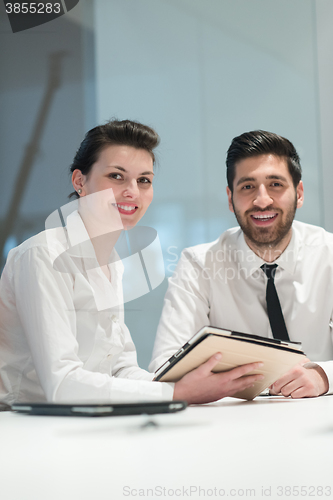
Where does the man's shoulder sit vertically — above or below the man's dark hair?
below

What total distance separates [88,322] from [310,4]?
2.13 meters

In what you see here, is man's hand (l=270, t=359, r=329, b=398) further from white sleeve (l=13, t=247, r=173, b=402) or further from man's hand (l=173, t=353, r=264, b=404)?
white sleeve (l=13, t=247, r=173, b=402)

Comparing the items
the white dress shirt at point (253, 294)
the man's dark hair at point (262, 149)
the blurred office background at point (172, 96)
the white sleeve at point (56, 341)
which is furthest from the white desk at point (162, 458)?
the blurred office background at point (172, 96)

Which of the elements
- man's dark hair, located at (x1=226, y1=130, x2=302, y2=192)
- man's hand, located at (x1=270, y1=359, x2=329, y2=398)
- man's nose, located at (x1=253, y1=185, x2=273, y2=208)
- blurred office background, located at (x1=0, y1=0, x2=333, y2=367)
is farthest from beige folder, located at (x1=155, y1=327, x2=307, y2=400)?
blurred office background, located at (x1=0, y1=0, x2=333, y2=367)

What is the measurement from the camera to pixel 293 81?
2283 millimetres

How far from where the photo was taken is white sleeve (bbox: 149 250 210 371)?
4.80 feet

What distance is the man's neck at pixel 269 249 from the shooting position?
1678mm

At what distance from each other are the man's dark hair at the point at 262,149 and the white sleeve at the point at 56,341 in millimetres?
983

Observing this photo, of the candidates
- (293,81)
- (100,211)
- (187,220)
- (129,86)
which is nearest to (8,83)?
(129,86)

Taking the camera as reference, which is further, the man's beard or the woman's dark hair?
the man's beard

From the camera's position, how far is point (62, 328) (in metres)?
0.95

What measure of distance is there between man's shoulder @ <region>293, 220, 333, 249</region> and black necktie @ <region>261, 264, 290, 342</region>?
231 millimetres

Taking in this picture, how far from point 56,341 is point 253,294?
854mm

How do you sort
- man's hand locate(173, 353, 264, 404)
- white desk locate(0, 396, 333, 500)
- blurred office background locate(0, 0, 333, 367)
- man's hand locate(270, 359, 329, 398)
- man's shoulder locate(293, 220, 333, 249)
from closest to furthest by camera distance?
white desk locate(0, 396, 333, 500)
man's hand locate(173, 353, 264, 404)
man's hand locate(270, 359, 329, 398)
man's shoulder locate(293, 220, 333, 249)
blurred office background locate(0, 0, 333, 367)
